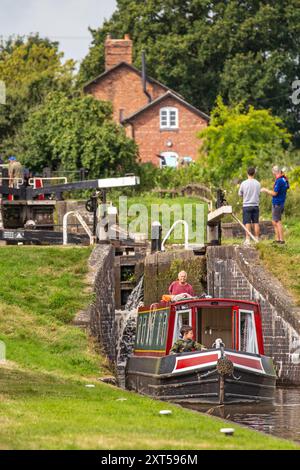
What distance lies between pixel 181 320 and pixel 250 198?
620cm

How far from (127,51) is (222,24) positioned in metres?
5.53

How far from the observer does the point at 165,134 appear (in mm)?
77750

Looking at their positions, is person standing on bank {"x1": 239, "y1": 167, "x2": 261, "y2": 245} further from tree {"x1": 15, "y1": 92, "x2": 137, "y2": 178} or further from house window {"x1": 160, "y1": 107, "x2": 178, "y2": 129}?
house window {"x1": 160, "y1": 107, "x2": 178, "y2": 129}

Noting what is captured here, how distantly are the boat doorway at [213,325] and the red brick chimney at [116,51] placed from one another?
166ft

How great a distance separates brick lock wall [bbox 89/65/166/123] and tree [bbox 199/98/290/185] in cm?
945

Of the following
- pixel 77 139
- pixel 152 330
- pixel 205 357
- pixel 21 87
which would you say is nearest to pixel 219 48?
pixel 21 87

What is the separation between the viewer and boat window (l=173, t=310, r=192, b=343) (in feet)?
96.0

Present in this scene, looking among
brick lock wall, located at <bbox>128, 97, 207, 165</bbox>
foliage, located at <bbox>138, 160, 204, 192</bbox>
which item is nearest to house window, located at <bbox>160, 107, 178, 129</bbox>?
brick lock wall, located at <bbox>128, 97, 207, 165</bbox>

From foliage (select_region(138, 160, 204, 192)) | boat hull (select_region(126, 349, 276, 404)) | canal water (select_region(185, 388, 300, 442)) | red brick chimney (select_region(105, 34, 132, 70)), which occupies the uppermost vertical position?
red brick chimney (select_region(105, 34, 132, 70))

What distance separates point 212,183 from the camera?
2339 inches

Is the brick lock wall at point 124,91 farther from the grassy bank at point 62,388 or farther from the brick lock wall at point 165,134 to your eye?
the grassy bank at point 62,388

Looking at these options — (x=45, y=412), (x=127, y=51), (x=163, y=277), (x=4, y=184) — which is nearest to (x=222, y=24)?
(x=127, y=51)

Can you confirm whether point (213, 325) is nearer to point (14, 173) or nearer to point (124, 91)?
point (14, 173)
